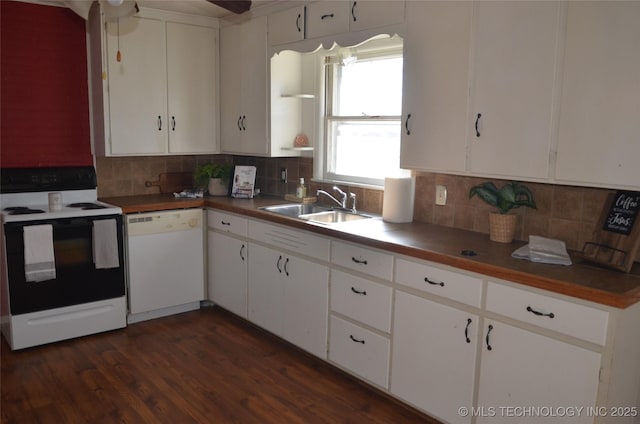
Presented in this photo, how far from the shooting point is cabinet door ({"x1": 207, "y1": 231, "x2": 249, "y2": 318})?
3.80 meters

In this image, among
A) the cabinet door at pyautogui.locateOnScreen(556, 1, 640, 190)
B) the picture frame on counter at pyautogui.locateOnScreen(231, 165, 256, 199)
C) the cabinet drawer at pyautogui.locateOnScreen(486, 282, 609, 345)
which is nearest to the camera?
the cabinet drawer at pyautogui.locateOnScreen(486, 282, 609, 345)

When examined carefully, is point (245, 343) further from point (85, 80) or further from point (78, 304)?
point (85, 80)

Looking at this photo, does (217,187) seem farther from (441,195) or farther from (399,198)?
(441,195)

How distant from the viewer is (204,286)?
4.20 metres

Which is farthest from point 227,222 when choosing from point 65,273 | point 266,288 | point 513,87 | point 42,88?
point 513,87

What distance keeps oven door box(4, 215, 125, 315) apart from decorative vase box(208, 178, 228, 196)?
89 centimetres

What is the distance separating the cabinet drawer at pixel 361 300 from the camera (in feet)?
9.00

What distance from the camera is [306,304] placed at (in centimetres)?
323

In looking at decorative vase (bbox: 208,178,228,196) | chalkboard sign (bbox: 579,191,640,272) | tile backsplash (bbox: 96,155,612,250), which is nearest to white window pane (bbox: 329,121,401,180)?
tile backsplash (bbox: 96,155,612,250)

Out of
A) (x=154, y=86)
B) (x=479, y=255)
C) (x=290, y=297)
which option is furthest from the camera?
(x=154, y=86)

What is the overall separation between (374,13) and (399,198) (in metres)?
1.06

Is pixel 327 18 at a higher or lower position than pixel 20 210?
higher

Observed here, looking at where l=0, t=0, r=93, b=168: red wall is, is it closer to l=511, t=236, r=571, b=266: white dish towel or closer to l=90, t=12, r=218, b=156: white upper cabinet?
l=90, t=12, r=218, b=156: white upper cabinet

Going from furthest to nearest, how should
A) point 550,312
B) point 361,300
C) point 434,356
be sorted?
point 361,300
point 434,356
point 550,312
